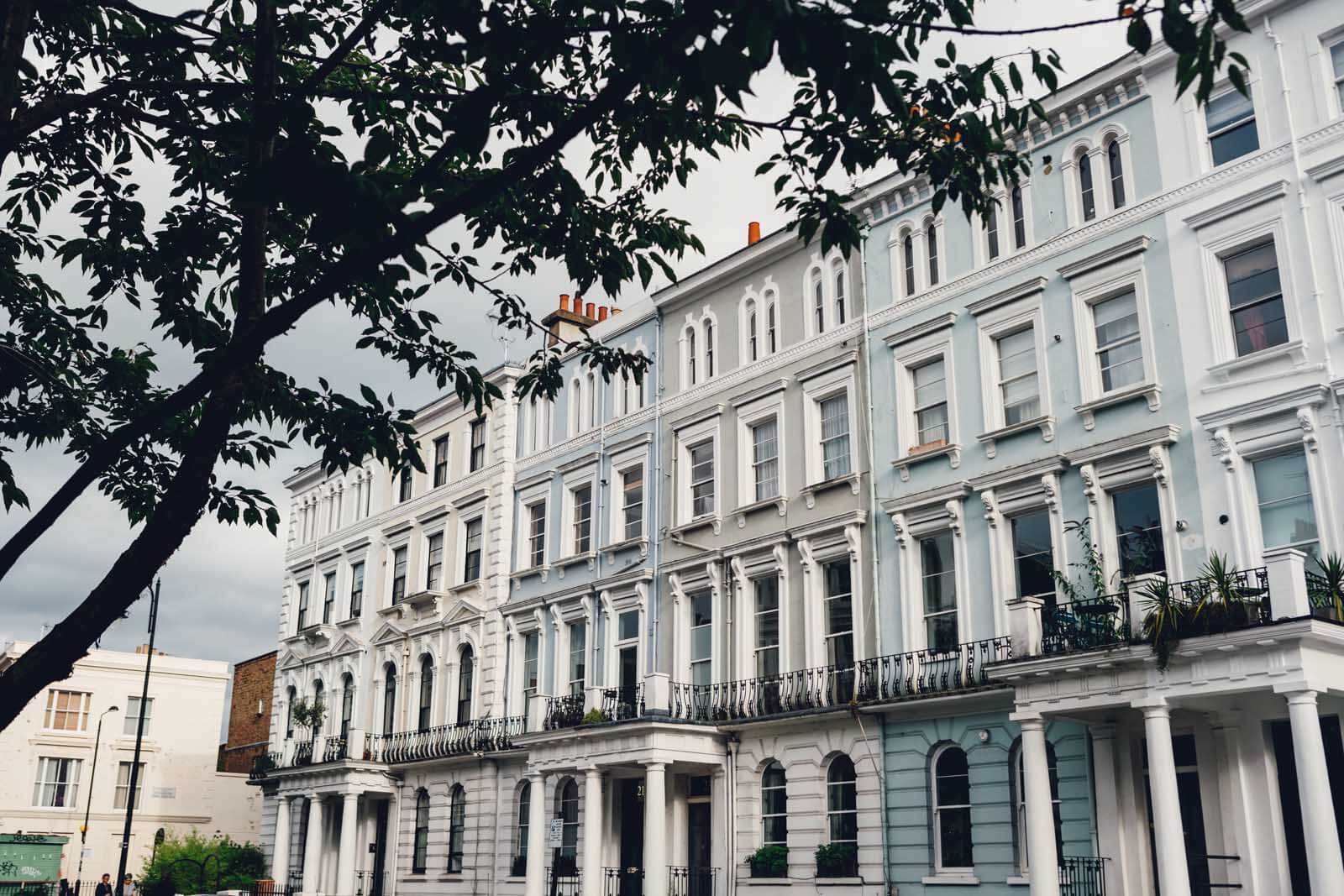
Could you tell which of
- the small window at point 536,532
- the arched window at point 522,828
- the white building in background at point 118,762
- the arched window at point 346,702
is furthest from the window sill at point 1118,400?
the white building in background at point 118,762

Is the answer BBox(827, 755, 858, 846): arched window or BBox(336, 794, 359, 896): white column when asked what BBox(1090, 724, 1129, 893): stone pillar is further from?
BBox(336, 794, 359, 896): white column

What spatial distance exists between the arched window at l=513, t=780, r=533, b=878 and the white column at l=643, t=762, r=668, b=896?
22.2 ft

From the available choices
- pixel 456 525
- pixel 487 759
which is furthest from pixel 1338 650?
pixel 456 525

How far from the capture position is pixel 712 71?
5938 millimetres

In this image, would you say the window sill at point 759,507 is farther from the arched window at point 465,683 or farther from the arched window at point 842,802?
the arched window at point 465,683

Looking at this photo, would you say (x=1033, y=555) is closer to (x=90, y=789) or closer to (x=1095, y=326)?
(x=1095, y=326)

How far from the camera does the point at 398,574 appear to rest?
39906 mm

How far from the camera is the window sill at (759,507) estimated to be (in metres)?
26.5

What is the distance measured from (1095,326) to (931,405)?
350 cm

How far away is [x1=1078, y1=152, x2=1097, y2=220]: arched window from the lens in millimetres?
22391

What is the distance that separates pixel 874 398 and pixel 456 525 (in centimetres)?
1578

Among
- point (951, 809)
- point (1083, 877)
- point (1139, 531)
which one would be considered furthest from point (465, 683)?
point (1139, 531)

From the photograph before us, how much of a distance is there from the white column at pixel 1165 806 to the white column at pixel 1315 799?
4.99 feet

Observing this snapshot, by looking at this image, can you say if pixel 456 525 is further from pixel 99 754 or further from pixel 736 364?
pixel 99 754
